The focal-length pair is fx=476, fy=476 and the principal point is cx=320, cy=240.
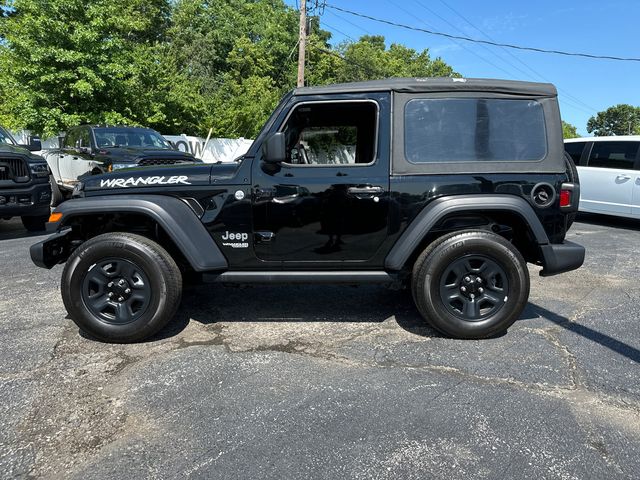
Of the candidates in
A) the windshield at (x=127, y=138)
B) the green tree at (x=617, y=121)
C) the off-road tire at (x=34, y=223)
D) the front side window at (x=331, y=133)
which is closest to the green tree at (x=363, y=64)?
the windshield at (x=127, y=138)

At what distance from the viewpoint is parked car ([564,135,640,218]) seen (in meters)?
8.96

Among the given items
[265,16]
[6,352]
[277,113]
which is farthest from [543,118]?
[265,16]

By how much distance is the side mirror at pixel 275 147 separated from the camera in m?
3.42

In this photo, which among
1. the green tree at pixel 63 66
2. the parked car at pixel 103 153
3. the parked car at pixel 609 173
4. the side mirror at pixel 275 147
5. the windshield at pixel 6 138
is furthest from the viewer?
the green tree at pixel 63 66

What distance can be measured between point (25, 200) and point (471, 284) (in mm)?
6847

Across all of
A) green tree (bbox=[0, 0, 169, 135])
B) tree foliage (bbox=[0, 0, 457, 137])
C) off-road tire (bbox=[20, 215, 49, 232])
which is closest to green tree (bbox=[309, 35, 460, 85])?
tree foliage (bbox=[0, 0, 457, 137])

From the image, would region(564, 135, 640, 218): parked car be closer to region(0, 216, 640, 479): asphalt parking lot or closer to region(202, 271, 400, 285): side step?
region(0, 216, 640, 479): asphalt parking lot

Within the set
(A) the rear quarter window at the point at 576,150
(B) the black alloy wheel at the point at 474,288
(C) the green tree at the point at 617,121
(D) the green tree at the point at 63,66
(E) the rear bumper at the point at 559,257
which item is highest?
(C) the green tree at the point at 617,121

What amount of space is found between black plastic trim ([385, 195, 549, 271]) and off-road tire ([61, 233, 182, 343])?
5.66 feet

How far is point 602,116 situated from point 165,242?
4086 inches

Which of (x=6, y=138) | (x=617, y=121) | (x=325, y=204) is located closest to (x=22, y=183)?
(x=6, y=138)

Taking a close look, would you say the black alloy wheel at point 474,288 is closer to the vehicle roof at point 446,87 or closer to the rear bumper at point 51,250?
the vehicle roof at point 446,87

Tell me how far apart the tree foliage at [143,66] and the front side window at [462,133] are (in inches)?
492

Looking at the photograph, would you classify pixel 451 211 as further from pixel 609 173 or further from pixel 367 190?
pixel 609 173
